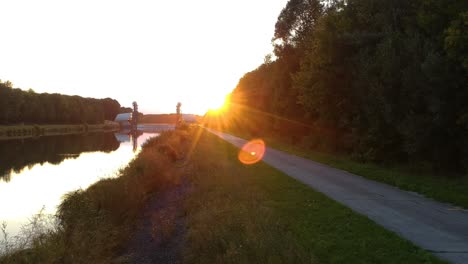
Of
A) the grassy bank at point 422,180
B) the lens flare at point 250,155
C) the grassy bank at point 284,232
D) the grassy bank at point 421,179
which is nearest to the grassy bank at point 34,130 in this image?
the lens flare at point 250,155

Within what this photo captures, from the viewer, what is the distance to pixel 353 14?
25641 mm

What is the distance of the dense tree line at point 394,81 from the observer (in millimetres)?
15953

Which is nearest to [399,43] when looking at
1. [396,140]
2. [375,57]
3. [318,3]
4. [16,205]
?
[375,57]

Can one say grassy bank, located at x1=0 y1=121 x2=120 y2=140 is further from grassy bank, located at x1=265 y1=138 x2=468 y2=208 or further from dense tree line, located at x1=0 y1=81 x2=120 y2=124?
grassy bank, located at x1=265 y1=138 x2=468 y2=208

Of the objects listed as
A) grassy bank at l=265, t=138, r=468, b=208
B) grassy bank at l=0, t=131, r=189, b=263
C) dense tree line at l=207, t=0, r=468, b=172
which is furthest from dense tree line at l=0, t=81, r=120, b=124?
grassy bank at l=265, t=138, r=468, b=208

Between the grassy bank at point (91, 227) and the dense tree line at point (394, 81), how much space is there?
38.1 ft

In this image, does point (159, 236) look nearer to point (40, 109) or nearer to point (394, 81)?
point (394, 81)

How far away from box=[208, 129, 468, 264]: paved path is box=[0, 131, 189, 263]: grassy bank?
6.54m

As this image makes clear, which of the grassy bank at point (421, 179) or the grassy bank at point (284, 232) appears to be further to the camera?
the grassy bank at point (421, 179)

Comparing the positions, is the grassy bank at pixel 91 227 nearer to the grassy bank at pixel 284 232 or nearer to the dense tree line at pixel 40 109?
the grassy bank at pixel 284 232

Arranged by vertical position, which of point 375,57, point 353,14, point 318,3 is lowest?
point 375,57

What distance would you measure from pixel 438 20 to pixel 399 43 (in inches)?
97.4

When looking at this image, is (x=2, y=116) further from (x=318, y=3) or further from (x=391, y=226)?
(x=391, y=226)

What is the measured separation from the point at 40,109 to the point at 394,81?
10850 cm
